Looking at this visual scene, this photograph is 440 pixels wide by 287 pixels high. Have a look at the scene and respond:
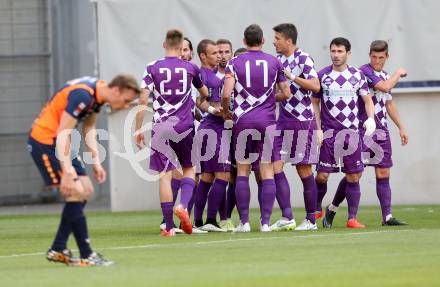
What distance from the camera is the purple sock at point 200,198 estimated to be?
47.0 ft

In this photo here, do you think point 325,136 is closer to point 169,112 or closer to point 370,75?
point 370,75

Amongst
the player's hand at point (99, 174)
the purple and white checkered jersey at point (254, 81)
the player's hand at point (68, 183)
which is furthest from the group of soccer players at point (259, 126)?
the player's hand at point (68, 183)

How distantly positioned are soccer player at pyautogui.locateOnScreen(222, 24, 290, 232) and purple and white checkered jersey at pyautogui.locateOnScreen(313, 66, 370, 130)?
939mm

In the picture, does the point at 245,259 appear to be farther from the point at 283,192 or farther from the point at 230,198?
the point at 230,198

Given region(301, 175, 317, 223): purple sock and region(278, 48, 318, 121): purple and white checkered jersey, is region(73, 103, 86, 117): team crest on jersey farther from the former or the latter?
region(301, 175, 317, 223): purple sock

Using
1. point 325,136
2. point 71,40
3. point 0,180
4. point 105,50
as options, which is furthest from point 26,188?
point 325,136

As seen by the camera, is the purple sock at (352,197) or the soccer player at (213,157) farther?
the purple sock at (352,197)

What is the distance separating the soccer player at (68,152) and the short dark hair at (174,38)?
11.2 ft

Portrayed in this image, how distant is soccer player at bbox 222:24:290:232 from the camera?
1298cm

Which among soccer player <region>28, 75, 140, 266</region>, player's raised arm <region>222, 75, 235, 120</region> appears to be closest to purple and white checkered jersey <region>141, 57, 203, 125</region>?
player's raised arm <region>222, 75, 235, 120</region>

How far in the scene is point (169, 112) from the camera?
43.1 ft

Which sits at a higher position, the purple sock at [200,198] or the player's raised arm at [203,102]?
the player's raised arm at [203,102]

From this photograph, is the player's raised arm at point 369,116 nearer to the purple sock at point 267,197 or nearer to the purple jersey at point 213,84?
the purple sock at point 267,197

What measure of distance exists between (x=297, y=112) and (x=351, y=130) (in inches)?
27.5
